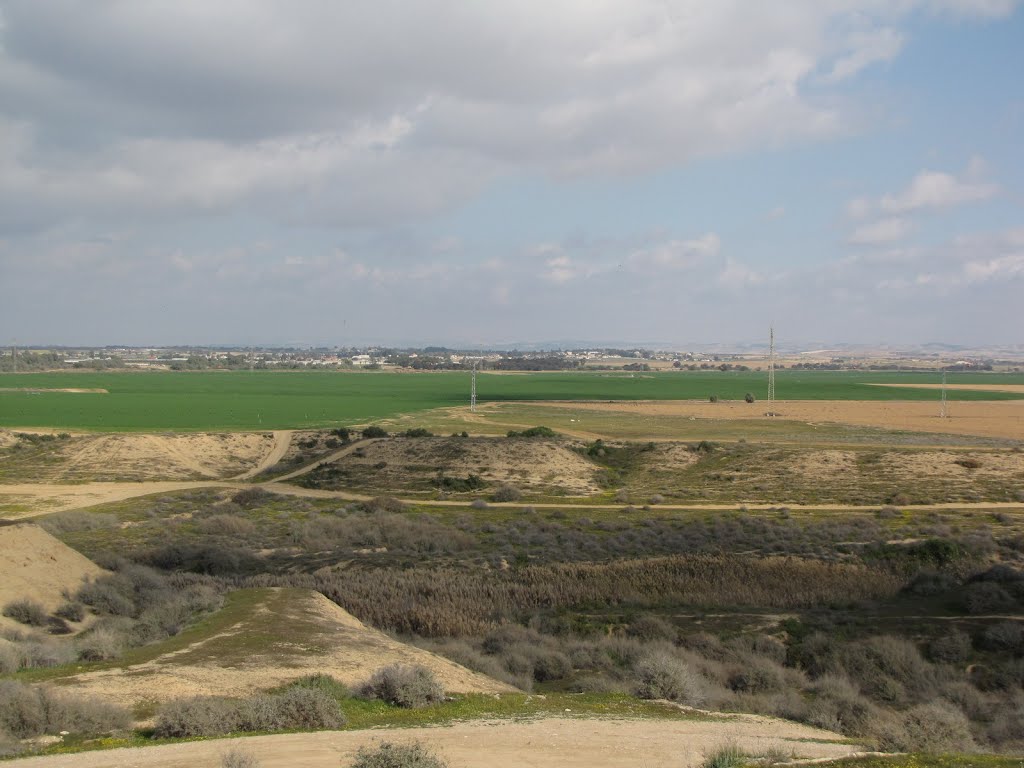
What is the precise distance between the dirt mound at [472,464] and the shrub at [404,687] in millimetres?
39576

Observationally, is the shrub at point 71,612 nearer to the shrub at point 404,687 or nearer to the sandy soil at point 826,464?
the shrub at point 404,687

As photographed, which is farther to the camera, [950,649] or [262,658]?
[950,649]

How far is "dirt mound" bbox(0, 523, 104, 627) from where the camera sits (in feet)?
82.5

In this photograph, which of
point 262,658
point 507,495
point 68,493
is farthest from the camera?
point 68,493

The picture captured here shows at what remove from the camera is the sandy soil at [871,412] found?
89806mm

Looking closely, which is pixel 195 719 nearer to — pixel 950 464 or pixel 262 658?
pixel 262 658

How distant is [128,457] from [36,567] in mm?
43929

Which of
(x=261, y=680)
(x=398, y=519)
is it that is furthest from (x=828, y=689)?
(x=398, y=519)

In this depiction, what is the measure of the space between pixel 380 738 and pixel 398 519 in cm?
3061

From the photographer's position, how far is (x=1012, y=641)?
22.6m

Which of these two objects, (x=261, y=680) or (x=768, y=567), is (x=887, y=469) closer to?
(x=768, y=567)

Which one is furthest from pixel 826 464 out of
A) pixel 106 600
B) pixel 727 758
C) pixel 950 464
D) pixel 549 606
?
pixel 727 758

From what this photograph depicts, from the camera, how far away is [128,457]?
221 ft

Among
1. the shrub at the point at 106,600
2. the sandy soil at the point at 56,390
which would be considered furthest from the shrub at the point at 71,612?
the sandy soil at the point at 56,390
